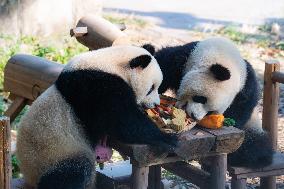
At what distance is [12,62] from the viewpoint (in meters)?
6.20

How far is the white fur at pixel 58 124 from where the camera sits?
14.8 ft

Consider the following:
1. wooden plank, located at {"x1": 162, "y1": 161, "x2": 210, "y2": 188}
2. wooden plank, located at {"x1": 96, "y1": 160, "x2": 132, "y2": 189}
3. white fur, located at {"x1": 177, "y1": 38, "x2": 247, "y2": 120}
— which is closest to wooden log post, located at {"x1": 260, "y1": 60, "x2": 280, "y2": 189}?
white fur, located at {"x1": 177, "y1": 38, "x2": 247, "y2": 120}

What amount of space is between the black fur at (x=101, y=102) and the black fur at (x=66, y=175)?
220mm

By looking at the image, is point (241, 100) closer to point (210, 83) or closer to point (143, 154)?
point (210, 83)

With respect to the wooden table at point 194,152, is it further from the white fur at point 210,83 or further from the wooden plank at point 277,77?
the wooden plank at point 277,77

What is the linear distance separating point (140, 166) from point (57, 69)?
5.42 feet

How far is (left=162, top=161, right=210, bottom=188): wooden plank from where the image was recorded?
5.20 meters

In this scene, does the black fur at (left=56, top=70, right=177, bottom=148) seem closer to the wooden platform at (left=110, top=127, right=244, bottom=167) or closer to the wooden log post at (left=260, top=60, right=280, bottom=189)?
the wooden platform at (left=110, top=127, right=244, bottom=167)

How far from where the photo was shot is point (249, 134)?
18.0ft

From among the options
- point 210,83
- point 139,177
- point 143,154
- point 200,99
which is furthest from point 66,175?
point 210,83

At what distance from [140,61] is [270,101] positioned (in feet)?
5.12

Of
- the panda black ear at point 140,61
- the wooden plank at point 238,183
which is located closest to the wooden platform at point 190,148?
the panda black ear at point 140,61

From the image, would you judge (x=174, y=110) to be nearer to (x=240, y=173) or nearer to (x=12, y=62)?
(x=240, y=173)

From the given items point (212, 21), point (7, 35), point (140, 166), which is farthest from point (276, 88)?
point (212, 21)
